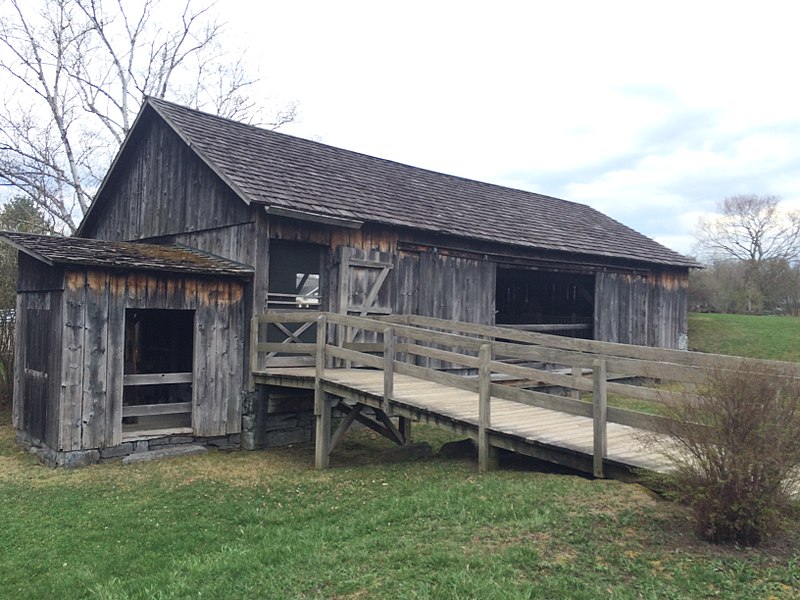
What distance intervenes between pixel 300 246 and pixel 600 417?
696 centimetres

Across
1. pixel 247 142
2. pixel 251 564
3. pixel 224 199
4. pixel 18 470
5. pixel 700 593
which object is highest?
pixel 247 142

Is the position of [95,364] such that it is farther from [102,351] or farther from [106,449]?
[106,449]

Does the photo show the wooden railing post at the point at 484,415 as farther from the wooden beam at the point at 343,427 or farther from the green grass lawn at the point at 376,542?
the wooden beam at the point at 343,427

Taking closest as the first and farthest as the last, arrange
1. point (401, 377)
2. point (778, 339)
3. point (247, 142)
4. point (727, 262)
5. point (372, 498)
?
point (372, 498) < point (401, 377) < point (247, 142) < point (778, 339) < point (727, 262)

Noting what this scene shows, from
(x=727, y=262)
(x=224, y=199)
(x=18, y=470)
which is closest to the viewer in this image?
(x=18, y=470)

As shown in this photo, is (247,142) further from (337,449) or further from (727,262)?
(727,262)

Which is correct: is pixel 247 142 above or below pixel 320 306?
Result: above

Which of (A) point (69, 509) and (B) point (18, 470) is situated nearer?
(A) point (69, 509)

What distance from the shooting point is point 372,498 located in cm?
686

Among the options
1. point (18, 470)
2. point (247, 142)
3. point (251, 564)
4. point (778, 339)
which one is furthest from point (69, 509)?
point (778, 339)

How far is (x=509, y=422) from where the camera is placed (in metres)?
7.62

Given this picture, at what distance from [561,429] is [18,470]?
788cm

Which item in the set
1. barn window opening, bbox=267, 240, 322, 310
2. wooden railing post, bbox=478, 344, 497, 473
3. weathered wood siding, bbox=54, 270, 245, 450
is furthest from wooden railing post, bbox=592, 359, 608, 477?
barn window opening, bbox=267, 240, 322, 310

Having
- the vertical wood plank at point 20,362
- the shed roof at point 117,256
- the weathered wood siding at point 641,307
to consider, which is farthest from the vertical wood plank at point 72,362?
the weathered wood siding at point 641,307
